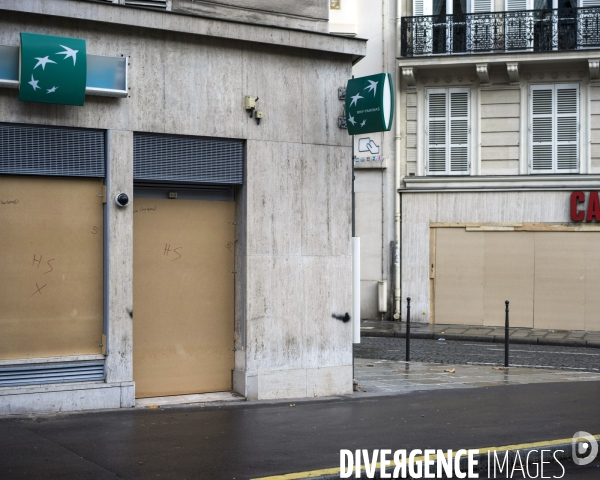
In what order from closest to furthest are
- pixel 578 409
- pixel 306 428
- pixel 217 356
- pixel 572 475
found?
pixel 572 475 < pixel 306 428 < pixel 578 409 < pixel 217 356

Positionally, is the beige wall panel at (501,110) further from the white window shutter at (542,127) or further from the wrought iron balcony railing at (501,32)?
the wrought iron balcony railing at (501,32)

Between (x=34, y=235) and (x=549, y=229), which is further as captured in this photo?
(x=549, y=229)

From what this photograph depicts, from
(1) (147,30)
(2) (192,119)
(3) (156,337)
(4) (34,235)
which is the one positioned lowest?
(3) (156,337)

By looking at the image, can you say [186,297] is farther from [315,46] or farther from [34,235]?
[315,46]

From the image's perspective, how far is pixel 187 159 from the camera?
10.2 m

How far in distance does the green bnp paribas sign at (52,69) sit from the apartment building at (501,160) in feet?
52.5

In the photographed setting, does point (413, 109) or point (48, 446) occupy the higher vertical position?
point (413, 109)

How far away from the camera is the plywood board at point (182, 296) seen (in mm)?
10133

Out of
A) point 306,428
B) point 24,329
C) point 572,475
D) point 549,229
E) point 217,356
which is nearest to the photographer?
point 572,475

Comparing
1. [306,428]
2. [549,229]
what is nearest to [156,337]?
[306,428]

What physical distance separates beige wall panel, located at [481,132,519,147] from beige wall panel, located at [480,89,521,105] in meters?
0.87

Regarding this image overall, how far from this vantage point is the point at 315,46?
10.8 meters

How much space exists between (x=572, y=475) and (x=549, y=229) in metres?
16.6

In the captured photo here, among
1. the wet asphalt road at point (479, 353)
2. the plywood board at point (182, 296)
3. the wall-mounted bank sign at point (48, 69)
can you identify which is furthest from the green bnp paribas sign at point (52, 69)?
the wet asphalt road at point (479, 353)
